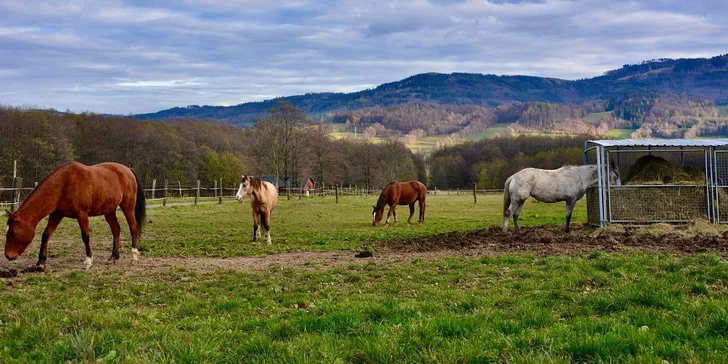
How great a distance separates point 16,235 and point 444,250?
8.04m

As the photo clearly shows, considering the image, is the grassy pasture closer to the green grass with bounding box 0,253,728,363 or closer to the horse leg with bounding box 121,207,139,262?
the green grass with bounding box 0,253,728,363

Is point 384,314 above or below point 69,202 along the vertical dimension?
below

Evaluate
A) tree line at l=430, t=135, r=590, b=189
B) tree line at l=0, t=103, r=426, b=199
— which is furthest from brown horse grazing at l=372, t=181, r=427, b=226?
tree line at l=430, t=135, r=590, b=189

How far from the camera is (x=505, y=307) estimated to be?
5984mm

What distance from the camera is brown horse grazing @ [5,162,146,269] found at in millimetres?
9086

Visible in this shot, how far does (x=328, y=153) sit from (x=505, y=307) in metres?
67.0

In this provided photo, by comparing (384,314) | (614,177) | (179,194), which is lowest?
(384,314)

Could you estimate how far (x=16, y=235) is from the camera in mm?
9008

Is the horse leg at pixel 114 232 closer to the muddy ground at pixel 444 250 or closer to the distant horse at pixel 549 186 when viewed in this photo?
the muddy ground at pixel 444 250

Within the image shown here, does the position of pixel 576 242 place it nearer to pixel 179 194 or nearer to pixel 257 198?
pixel 257 198

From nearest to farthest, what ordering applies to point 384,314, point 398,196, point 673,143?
point 384,314, point 673,143, point 398,196

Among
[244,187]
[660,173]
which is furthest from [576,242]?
[244,187]

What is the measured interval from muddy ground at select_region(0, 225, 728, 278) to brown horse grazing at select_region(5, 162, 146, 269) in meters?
0.46

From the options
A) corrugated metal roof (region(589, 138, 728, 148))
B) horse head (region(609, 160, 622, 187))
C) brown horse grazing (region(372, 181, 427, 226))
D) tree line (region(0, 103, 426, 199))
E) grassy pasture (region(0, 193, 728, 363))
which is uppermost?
tree line (region(0, 103, 426, 199))
